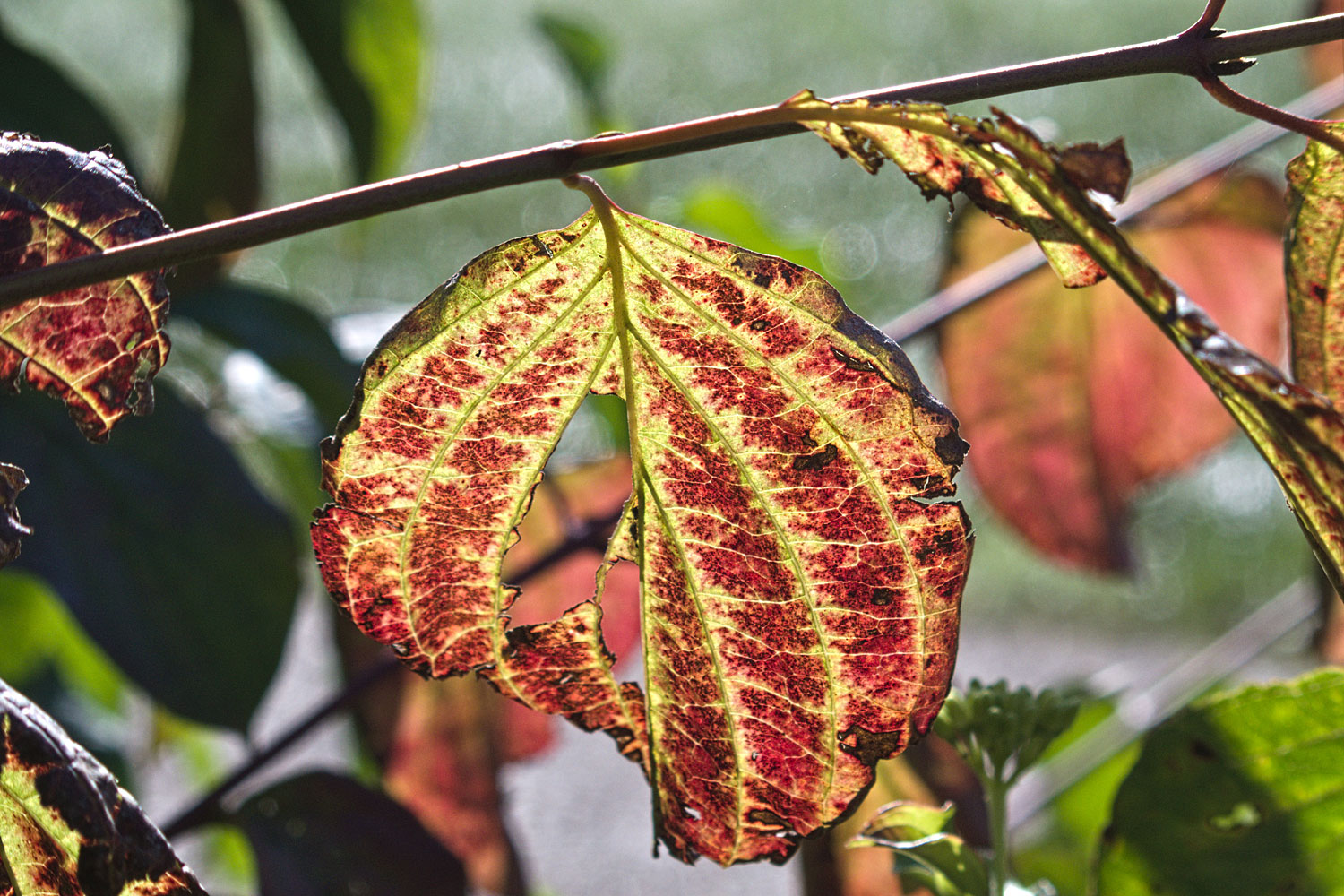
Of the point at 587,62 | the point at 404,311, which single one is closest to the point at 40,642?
the point at 404,311

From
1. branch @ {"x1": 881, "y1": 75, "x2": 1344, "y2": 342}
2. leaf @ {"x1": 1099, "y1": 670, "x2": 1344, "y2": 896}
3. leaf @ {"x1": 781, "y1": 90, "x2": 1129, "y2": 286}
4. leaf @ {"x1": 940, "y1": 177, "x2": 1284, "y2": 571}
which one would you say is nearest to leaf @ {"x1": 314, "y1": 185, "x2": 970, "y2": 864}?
leaf @ {"x1": 781, "y1": 90, "x2": 1129, "y2": 286}

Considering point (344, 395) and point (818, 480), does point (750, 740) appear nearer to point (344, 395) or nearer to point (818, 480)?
point (818, 480)

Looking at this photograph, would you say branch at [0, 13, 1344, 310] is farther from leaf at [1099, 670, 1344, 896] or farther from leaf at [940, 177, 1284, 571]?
leaf at [940, 177, 1284, 571]

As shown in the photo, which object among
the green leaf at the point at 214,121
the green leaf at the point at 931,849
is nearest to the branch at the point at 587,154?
the green leaf at the point at 931,849

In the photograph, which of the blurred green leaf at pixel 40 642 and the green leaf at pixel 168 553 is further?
the blurred green leaf at pixel 40 642

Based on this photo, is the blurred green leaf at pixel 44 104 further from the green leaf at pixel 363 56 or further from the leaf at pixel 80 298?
the leaf at pixel 80 298

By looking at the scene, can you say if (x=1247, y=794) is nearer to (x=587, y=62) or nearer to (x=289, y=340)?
(x=289, y=340)
